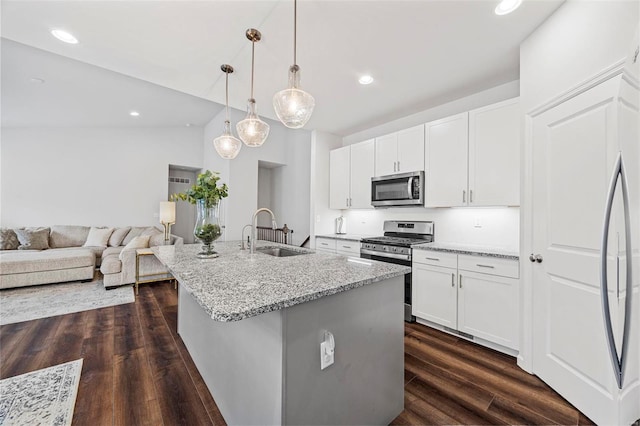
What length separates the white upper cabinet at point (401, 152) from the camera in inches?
128

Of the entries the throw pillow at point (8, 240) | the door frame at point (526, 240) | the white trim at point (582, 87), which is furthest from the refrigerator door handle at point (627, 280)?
the throw pillow at point (8, 240)

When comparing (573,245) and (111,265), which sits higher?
(573,245)

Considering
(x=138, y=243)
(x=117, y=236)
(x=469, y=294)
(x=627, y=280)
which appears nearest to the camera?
(x=627, y=280)

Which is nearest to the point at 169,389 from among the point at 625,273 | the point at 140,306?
the point at 140,306

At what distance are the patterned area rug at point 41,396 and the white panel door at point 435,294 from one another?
2942 mm

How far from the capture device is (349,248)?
3.72 meters

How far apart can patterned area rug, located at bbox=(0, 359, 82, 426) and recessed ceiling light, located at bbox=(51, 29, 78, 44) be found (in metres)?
2.75

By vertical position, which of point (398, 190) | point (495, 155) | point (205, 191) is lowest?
point (205, 191)

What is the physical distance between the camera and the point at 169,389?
1.83 m

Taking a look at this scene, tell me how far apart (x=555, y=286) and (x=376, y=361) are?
A: 4.69 feet

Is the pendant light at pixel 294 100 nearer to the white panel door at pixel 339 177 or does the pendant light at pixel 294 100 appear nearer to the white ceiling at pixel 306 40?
the white ceiling at pixel 306 40

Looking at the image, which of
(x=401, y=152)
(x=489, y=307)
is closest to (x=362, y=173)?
(x=401, y=152)

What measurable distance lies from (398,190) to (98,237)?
6007 mm

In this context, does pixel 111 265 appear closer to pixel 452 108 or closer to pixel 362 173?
pixel 362 173
